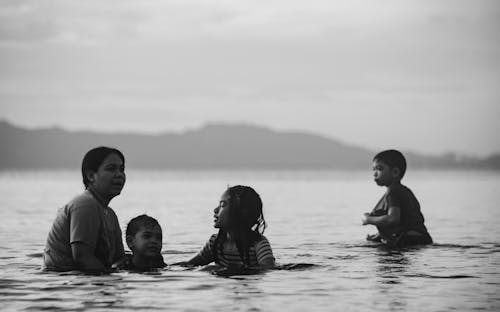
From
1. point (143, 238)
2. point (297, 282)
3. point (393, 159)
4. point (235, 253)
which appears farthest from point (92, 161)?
point (393, 159)

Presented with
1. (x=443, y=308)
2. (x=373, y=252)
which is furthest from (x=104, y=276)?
(x=373, y=252)

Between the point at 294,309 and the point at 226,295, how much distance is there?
100cm

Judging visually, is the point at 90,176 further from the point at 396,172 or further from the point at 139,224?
the point at 396,172

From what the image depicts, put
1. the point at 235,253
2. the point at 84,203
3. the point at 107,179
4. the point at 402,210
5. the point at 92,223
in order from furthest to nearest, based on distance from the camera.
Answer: the point at 402,210, the point at 235,253, the point at 107,179, the point at 84,203, the point at 92,223

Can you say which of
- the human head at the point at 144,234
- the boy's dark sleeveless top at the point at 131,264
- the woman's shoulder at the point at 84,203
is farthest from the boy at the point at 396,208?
the woman's shoulder at the point at 84,203

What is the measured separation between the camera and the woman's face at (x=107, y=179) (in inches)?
433

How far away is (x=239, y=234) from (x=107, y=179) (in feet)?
5.55

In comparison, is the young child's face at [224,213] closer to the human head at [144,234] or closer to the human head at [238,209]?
the human head at [238,209]

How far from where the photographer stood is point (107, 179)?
434 inches

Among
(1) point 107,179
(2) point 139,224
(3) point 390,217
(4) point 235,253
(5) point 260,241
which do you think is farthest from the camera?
(3) point 390,217

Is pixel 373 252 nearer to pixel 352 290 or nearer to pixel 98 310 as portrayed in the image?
pixel 352 290

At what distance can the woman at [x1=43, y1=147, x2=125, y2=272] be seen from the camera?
419 inches

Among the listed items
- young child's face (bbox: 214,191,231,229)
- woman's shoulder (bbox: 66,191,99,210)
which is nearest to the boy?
young child's face (bbox: 214,191,231,229)

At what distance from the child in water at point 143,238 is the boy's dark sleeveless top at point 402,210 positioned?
512cm
